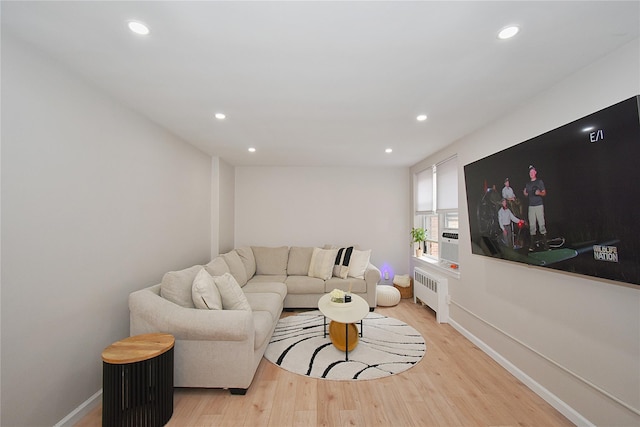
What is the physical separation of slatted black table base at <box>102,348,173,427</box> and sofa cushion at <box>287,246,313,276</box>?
293 centimetres

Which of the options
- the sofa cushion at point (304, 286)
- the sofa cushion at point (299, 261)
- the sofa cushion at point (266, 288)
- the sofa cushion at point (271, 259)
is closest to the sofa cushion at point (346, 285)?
the sofa cushion at point (304, 286)

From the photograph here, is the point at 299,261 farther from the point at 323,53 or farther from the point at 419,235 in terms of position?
the point at 323,53

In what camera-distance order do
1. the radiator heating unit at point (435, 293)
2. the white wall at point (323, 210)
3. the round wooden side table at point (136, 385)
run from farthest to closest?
the white wall at point (323, 210) → the radiator heating unit at point (435, 293) → the round wooden side table at point (136, 385)

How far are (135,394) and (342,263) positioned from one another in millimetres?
3244

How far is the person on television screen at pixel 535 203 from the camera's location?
6.74 feet

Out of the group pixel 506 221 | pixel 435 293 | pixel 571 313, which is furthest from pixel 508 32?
pixel 435 293

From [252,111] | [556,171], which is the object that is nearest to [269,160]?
[252,111]

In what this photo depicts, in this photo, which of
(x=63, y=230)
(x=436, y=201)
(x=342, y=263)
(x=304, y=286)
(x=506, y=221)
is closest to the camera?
(x=63, y=230)

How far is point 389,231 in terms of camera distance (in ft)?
17.6

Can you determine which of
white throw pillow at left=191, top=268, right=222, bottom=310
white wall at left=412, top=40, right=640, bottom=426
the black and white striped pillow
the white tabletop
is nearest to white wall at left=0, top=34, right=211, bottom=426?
white throw pillow at left=191, top=268, right=222, bottom=310

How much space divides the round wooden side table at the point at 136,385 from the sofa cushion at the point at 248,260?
244 centimetres

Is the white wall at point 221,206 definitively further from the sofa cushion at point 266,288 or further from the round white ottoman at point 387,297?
the round white ottoman at point 387,297

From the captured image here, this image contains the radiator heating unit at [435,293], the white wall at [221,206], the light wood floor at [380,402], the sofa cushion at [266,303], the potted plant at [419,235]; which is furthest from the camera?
the potted plant at [419,235]

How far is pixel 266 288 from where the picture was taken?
12.6 ft
